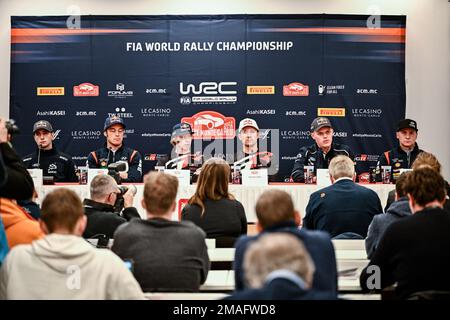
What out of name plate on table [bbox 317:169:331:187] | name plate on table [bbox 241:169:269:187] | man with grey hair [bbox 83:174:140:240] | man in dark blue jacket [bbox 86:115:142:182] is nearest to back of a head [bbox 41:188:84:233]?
man with grey hair [bbox 83:174:140:240]

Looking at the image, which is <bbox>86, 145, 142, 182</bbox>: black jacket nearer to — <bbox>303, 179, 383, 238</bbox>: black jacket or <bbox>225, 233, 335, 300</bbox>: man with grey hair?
<bbox>303, 179, 383, 238</bbox>: black jacket

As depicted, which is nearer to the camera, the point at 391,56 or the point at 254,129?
the point at 254,129

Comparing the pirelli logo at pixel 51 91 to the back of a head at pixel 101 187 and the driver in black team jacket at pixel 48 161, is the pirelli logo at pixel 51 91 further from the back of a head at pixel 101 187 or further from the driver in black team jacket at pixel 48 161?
the back of a head at pixel 101 187

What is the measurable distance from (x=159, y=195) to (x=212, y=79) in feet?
16.6

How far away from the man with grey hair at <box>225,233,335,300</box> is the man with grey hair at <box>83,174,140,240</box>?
1980mm

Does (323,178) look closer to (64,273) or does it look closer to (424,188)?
(424,188)

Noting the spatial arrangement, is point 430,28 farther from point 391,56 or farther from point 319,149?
point 319,149

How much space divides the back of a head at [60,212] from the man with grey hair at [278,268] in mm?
903

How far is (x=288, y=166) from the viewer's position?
7688 millimetres

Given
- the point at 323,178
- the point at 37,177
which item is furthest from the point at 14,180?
the point at 323,178

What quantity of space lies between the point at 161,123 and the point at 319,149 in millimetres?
2017

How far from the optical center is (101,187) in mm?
3875
